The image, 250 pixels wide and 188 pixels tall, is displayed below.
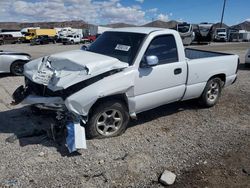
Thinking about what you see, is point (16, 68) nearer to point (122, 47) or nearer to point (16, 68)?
point (16, 68)

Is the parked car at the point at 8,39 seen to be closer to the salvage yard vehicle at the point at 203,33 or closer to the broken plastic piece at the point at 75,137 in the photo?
the salvage yard vehicle at the point at 203,33

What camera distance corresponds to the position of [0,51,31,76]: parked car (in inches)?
444

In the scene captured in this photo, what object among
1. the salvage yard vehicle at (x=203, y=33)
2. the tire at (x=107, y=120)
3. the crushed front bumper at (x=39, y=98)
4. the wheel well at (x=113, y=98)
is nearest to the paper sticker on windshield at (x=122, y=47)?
the wheel well at (x=113, y=98)

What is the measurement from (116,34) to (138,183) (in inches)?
125

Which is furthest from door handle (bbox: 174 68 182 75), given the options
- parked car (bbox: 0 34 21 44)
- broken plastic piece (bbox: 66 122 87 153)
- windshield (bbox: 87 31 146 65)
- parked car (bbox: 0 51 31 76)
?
parked car (bbox: 0 34 21 44)

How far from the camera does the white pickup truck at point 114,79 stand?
15.5 ft

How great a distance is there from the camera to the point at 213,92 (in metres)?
7.07

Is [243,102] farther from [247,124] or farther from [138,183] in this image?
[138,183]

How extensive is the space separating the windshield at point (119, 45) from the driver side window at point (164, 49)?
0.24 metres

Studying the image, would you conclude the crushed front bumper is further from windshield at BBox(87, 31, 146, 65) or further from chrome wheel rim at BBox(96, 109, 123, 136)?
windshield at BBox(87, 31, 146, 65)

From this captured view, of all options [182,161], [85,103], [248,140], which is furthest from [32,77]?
[248,140]

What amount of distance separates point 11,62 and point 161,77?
772 cm

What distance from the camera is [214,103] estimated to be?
23.6ft

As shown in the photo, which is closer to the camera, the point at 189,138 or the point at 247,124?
the point at 189,138
